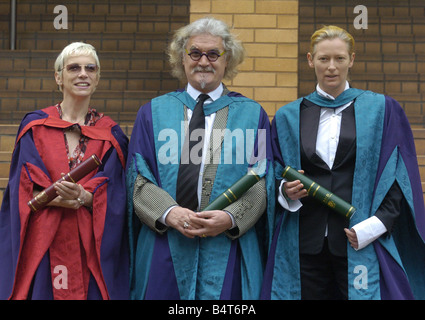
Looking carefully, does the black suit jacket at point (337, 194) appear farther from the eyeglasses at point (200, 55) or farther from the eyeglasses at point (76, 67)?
the eyeglasses at point (76, 67)

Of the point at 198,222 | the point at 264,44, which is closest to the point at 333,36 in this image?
the point at 198,222

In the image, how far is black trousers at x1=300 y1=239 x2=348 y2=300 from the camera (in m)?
3.72

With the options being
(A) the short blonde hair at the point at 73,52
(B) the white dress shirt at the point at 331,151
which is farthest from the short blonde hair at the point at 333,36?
(A) the short blonde hair at the point at 73,52

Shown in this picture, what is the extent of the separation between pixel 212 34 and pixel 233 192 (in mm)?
981

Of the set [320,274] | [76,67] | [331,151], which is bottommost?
[320,274]

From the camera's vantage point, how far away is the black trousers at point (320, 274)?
372cm

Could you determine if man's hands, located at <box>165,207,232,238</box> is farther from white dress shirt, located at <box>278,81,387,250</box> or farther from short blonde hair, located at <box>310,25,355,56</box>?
short blonde hair, located at <box>310,25,355,56</box>

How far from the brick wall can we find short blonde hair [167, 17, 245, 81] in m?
1.67

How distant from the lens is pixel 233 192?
3.68m

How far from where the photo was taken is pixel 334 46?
387 centimetres

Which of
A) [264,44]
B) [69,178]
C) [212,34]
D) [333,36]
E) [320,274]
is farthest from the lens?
[264,44]

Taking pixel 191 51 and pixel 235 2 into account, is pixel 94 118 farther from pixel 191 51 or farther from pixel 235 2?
pixel 235 2

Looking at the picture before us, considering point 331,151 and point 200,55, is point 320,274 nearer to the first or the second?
point 331,151

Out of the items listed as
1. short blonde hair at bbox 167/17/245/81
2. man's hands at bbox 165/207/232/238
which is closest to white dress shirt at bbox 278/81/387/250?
man's hands at bbox 165/207/232/238
